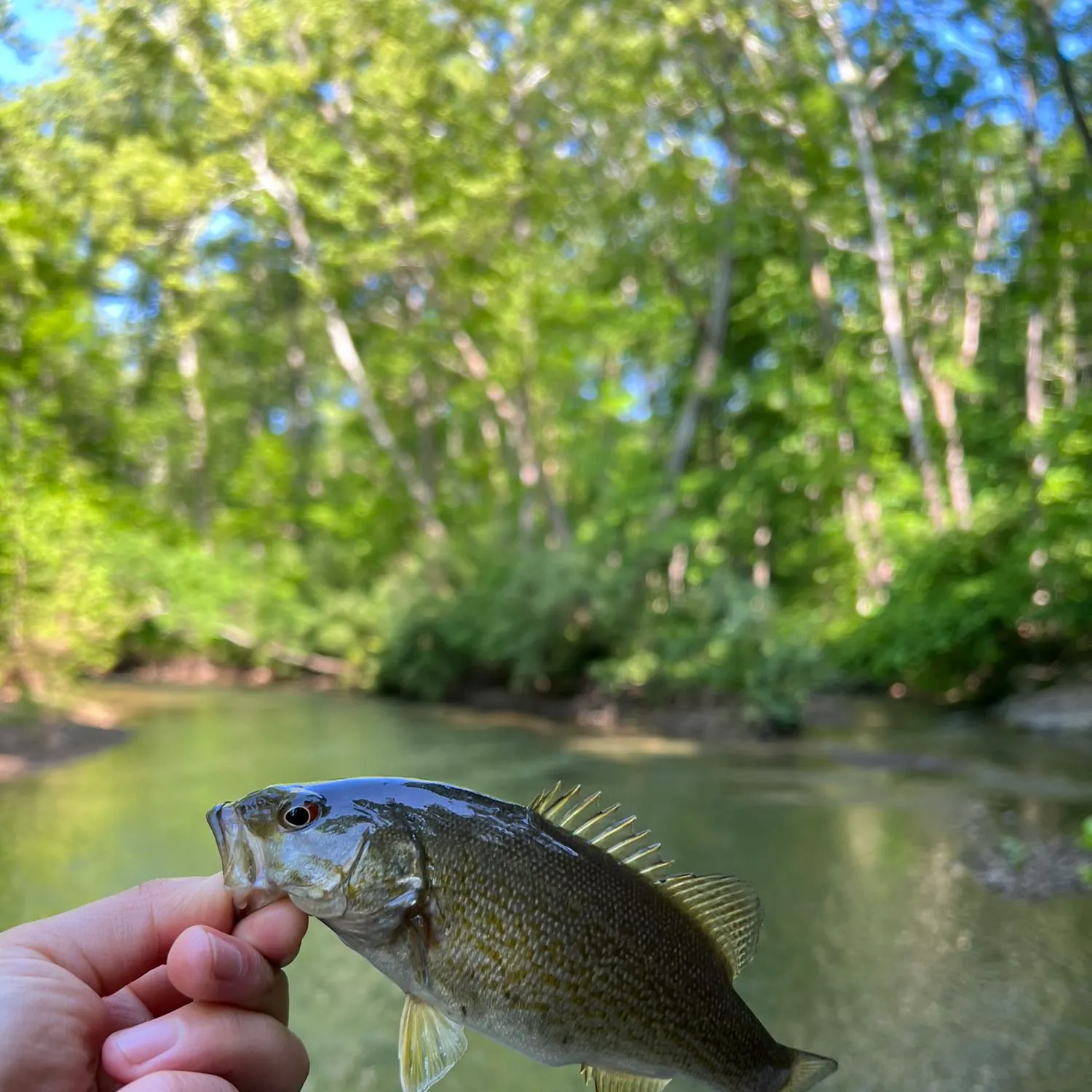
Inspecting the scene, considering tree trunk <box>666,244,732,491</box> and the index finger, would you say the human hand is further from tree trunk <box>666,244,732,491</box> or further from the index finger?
tree trunk <box>666,244,732,491</box>

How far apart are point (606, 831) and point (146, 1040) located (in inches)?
20.3

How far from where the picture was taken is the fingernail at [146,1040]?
104cm

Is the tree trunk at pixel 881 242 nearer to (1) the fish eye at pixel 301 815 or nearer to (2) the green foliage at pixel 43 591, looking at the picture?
(2) the green foliage at pixel 43 591

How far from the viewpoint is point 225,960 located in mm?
1030

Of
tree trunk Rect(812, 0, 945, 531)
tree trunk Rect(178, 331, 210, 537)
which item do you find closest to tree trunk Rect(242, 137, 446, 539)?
tree trunk Rect(178, 331, 210, 537)

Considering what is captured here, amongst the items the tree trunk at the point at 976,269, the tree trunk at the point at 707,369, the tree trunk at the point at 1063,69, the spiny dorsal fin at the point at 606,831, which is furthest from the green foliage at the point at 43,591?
the tree trunk at the point at 976,269

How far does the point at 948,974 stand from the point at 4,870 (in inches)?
173

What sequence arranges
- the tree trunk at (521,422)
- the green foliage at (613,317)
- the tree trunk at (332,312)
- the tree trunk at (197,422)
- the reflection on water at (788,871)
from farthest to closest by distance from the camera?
the tree trunk at (197,422)
the tree trunk at (521,422)
the tree trunk at (332,312)
the green foliage at (613,317)
the reflection on water at (788,871)

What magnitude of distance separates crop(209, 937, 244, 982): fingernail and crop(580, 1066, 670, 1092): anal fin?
373 mm

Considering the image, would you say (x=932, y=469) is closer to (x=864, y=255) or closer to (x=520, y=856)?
(x=864, y=255)

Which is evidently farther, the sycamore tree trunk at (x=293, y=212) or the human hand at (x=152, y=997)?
the sycamore tree trunk at (x=293, y=212)

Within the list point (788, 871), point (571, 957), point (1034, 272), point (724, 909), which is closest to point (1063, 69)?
point (788, 871)

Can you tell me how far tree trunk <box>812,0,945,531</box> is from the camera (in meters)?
15.1

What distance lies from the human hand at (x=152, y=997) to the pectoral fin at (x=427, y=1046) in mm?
147
